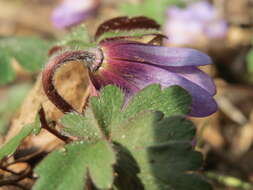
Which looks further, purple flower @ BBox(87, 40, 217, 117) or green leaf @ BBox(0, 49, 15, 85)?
green leaf @ BBox(0, 49, 15, 85)

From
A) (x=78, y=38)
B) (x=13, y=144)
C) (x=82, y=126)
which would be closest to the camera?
(x=82, y=126)

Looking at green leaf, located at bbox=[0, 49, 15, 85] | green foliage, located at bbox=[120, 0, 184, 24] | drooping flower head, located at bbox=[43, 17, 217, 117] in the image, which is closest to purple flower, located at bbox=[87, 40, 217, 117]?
drooping flower head, located at bbox=[43, 17, 217, 117]

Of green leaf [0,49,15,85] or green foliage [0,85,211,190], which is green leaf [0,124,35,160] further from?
green leaf [0,49,15,85]

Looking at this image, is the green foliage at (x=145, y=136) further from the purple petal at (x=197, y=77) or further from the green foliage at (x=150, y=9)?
the green foliage at (x=150, y=9)

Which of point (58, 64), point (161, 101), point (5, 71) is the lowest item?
point (5, 71)

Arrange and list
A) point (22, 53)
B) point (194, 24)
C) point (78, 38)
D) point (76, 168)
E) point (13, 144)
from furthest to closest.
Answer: point (194, 24) < point (22, 53) < point (78, 38) < point (13, 144) < point (76, 168)

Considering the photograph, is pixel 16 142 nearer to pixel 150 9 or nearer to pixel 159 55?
pixel 159 55

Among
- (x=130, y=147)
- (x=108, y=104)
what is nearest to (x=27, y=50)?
(x=108, y=104)
